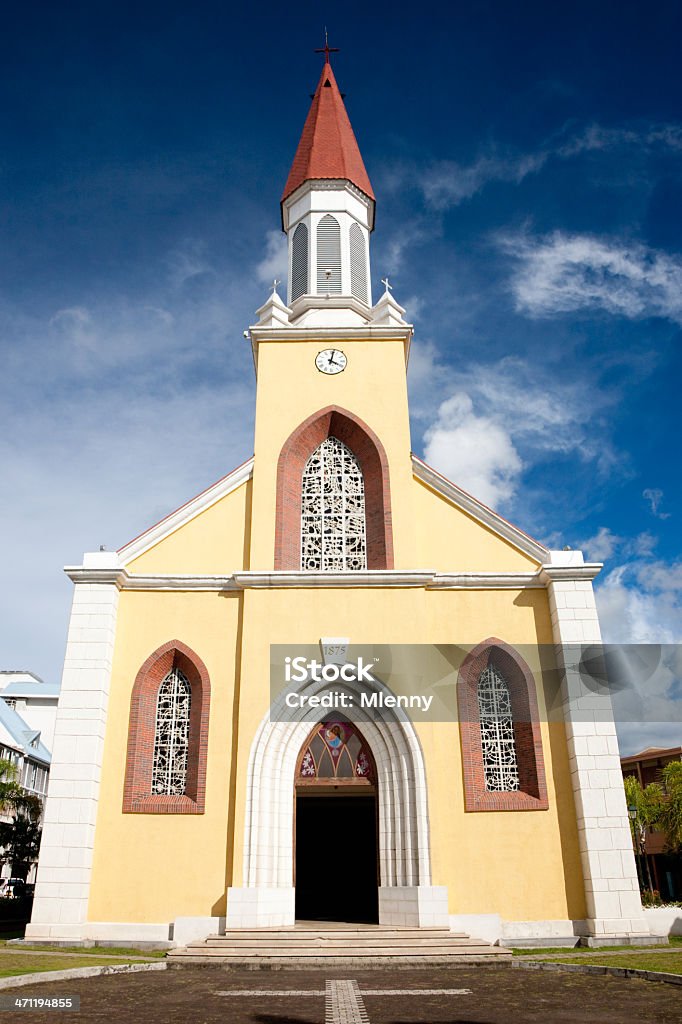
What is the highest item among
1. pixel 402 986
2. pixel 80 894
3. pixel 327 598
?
pixel 327 598

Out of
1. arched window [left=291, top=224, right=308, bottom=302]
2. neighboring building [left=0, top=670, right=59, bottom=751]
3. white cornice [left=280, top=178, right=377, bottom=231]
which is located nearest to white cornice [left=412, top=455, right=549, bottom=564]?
arched window [left=291, top=224, right=308, bottom=302]

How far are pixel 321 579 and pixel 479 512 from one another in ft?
13.4

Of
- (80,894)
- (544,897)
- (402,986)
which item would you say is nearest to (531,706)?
(544,897)

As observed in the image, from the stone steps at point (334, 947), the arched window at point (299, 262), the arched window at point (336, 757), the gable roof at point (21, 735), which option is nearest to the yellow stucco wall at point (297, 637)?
the stone steps at point (334, 947)

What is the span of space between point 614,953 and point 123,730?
9.69 meters

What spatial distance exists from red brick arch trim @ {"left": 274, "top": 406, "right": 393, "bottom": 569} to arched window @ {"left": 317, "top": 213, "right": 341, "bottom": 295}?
473cm

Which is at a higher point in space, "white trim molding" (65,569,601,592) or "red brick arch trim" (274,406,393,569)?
"red brick arch trim" (274,406,393,569)

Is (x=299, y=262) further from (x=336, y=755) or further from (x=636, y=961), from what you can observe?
(x=636, y=961)

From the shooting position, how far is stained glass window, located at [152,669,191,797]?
1595cm

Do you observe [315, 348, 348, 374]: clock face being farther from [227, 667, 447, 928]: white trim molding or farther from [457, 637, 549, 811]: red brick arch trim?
[227, 667, 447, 928]: white trim molding

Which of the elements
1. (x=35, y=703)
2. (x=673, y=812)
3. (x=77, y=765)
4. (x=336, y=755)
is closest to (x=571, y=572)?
(x=336, y=755)

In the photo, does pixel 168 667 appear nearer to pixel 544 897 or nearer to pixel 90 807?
pixel 90 807

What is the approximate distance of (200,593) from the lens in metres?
17.3

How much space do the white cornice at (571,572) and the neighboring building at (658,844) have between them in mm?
20877
